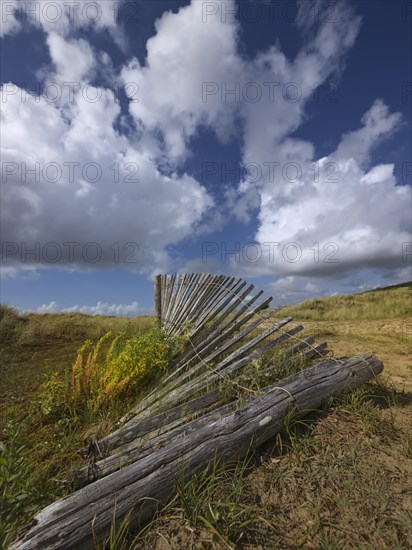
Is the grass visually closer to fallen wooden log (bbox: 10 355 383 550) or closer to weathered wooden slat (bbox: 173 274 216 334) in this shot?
fallen wooden log (bbox: 10 355 383 550)

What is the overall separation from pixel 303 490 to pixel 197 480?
2.46 feet

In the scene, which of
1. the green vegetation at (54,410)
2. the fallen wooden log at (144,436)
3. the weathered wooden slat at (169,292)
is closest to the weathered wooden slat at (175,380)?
the green vegetation at (54,410)

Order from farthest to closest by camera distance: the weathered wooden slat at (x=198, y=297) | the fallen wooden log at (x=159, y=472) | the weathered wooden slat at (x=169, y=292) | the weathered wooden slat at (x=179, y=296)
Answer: the weathered wooden slat at (x=169, y=292) → the weathered wooden slat at (x=179, y=296) → the weathered wooden slat at (x=198, y=297) → the fallen wooden log at (x=159, y=472)

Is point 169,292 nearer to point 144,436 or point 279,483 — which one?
point 144,436

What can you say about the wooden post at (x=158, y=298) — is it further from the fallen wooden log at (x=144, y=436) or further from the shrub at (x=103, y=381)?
the fallen wooden log at (x=144, y=436)

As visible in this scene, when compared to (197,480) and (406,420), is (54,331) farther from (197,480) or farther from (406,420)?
(406,420)

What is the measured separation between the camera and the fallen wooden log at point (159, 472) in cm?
161

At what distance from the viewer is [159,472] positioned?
1960 mm

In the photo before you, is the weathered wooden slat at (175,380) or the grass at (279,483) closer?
the grass at (279,483)

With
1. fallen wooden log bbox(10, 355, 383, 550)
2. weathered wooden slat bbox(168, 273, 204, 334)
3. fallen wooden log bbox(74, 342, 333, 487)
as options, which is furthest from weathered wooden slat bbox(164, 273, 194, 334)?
fallen wooden log bbox(10, 355, 383, 550)

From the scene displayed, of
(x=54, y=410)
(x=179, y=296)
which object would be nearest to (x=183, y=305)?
(x=179, y=296)

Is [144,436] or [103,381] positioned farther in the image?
[103,381]

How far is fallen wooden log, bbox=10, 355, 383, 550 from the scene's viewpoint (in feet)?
5.27

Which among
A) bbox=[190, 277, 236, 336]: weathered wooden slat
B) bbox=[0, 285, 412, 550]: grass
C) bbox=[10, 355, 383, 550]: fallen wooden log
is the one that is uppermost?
bbox=[190, 277, 236, 336]: weathered wooden slat
